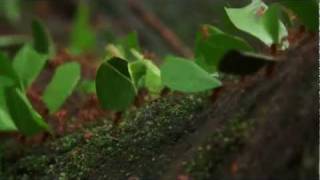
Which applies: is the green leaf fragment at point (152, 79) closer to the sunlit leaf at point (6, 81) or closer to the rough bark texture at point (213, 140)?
the rough bark texture at point (213, 140)

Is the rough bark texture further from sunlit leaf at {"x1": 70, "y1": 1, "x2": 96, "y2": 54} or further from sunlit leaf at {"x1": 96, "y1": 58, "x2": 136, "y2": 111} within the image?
sunlit leaf at {"x1": 70, "y1": 1, "x2": 96, "y2": 54}

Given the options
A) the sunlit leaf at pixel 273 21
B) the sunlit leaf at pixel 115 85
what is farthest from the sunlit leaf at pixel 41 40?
the sunlit leaf at pixel 273 21

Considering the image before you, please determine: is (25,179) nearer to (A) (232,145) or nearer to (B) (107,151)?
(B) (107,151)

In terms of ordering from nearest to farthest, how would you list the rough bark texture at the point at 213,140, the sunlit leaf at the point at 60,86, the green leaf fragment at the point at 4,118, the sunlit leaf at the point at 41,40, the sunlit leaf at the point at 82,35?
the rough bark texture at the point at 213,140
the green leaf fragment at the point at 4,118
the sunlit leaf at the point at 60,86
the sunlit leaf at the point at 41,40
the sunlit leaf at the point at 82,35

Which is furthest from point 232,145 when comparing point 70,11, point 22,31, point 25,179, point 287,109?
point 70,11

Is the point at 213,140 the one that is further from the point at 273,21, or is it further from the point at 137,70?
the point at 137,70

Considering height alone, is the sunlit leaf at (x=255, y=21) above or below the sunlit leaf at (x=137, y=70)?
above
